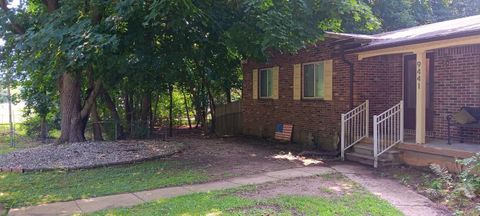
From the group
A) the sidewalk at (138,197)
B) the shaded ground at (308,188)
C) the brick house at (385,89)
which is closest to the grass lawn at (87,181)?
the sidewalk at (138,197)

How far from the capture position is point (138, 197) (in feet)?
23.1

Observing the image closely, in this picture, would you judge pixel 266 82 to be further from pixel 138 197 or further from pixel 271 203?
pixel 271 203

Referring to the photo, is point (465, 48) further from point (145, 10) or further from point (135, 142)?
point (135, 142)

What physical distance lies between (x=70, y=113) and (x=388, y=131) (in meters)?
9.40

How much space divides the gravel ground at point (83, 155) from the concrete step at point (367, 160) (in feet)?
15.4

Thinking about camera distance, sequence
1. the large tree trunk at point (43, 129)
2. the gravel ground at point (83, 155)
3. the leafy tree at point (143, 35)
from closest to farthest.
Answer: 1. the leafy tree at point (143, 35)
2. the gravel ground at point (83, 155)
3. the large tree trunk at point (43, 129)

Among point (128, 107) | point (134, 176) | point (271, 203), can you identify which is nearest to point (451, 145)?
point (271, 203)

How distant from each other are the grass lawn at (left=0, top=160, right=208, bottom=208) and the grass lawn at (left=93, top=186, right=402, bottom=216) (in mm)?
1331

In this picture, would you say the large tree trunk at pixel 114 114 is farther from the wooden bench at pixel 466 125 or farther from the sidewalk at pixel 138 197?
the wooden bench at pixel 466 125

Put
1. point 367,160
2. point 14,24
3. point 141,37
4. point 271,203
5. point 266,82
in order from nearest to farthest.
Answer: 1. point 271,203
2. point 367,160
3. point 141,37
4. point 14,24
5. point 266,82

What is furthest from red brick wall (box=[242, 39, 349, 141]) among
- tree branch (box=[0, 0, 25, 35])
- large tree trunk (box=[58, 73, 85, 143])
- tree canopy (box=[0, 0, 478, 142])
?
tree branch (box=[0, 0, 25, 35])

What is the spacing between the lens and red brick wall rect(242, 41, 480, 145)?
378 inches

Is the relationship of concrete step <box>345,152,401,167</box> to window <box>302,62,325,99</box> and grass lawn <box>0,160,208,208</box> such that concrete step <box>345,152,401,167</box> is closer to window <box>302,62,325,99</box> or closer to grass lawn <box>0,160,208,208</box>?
window <box>302,62,325,99</box>

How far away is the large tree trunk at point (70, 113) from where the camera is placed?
1342 cm
